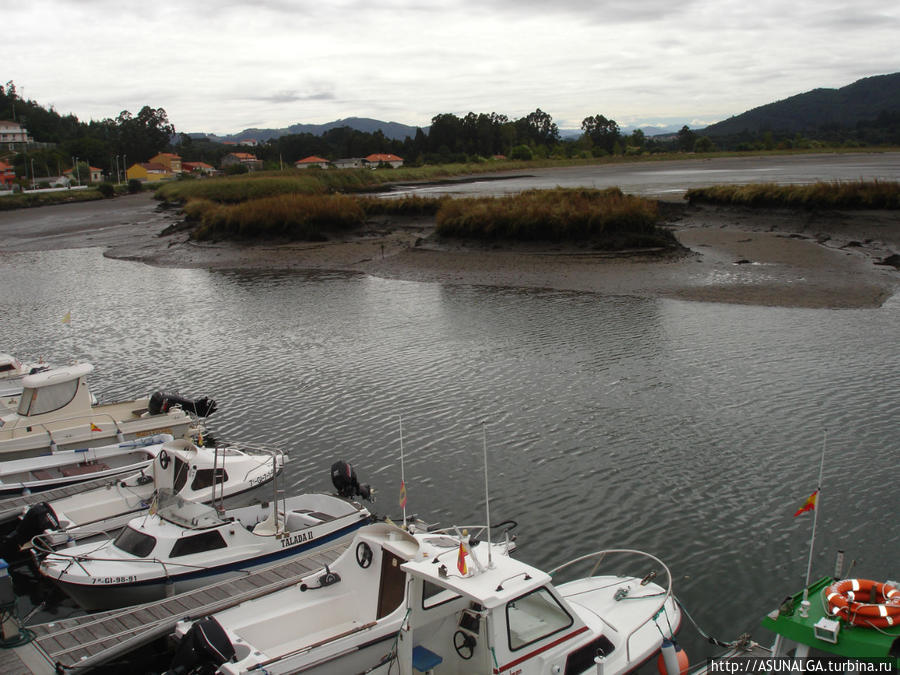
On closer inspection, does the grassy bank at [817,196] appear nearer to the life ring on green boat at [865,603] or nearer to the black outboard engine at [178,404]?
the black outboard engine at [178,404]

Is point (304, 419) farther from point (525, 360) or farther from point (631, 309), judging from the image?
point (631, 309)

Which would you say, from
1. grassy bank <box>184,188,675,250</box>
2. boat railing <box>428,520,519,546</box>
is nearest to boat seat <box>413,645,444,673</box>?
boat railing <box>428,520,519,546</box>

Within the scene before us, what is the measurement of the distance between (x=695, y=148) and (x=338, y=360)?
528ft

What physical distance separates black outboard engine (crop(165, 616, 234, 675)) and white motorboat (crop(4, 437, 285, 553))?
378 cm

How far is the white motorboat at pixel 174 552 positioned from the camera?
11.2 m

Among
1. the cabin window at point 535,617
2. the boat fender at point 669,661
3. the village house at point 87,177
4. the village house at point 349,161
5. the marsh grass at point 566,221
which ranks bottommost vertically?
the boat fender at point 669,661

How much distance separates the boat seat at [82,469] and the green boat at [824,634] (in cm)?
1340

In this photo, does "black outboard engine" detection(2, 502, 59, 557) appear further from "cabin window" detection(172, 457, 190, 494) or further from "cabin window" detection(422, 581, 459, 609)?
"cabin window" detection(422, 581, 459, 609)

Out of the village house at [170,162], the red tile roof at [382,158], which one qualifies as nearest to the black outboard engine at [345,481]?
the red tile roof at [382,158]

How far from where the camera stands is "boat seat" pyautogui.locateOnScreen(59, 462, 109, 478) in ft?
51.7

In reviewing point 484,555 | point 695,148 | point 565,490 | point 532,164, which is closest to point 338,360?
point 565,490

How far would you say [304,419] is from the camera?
18719mm

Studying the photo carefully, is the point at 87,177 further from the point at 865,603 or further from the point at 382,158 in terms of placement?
the point at 865,603

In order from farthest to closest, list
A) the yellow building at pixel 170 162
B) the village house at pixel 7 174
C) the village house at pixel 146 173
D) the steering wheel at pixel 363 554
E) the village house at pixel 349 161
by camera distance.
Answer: the village house at pixel 349 161 < the yellow building at pixel 170 162 < the village house at pixel 146 173 < the village house at pixel 7 174 < the steering wheel at pixel 363 554
